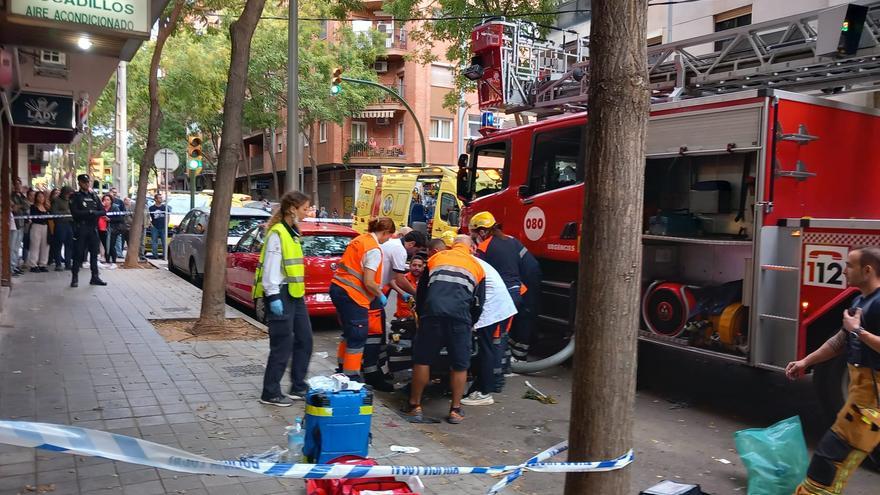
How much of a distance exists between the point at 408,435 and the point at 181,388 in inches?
86.9

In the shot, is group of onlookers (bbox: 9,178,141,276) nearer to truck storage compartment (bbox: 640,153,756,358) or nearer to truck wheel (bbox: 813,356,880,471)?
truck storage compartment (bbox: 640,153,756,358)

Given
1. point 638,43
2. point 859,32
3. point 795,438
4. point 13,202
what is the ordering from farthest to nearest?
point 13,202 < point 859,32 < point 795,438 < point 638,43

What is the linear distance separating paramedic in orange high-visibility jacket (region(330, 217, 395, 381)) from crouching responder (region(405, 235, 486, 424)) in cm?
60

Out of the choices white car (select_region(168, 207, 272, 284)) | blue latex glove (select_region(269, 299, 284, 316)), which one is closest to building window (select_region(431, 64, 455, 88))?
white car (select_region(168, 207, 272, 284))

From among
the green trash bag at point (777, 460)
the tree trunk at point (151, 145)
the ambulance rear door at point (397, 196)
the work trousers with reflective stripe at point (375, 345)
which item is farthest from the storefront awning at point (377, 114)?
the green trash bag at point (777, 460)

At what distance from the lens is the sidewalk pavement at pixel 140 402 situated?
4293mm

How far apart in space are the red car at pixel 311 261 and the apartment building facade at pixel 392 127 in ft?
93.4

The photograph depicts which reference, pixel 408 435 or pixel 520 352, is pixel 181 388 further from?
pixel 520 352

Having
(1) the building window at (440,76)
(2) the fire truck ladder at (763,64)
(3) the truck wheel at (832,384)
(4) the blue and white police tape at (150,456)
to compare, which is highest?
(1) the building window at (440,76)

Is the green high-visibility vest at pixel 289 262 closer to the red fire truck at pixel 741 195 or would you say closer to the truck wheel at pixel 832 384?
the red fire truck at pixel 741 195

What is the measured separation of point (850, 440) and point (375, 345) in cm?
434

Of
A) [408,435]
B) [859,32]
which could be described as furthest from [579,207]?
[408,435]

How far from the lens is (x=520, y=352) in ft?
27.6

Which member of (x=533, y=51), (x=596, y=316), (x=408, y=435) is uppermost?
(x=533, y=51)
